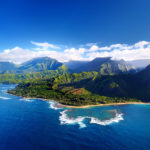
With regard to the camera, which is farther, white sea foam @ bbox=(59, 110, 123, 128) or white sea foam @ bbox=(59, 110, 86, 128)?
white sea foam @ bbox=(59, 110, 123, 128)

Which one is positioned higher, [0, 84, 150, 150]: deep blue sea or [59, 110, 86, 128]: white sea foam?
[59, 110, 86, 128]: white sea foam

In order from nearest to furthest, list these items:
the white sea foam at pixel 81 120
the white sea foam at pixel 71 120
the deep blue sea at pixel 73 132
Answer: the deep blue sea at pixel 73 132, the white sea foam at pixel 71 120, the white sea foam at pixel 81 120

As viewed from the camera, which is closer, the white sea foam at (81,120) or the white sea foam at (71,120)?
the white sea foam at (71,120)

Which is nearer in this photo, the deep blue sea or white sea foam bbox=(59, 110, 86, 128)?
the deep blue sea

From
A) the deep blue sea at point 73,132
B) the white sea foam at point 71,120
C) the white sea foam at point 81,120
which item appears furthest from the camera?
the white sea foam at point 81,120

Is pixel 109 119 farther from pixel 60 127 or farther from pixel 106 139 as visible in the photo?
pixel 60 127

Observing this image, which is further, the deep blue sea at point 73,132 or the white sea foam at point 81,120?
the white sea foam at point 81,120

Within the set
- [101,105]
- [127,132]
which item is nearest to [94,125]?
[127,132]

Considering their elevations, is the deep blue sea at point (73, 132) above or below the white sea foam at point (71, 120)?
below

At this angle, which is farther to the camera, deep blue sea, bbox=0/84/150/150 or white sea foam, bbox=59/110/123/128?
white sea foam, bbox=59/110/123/128

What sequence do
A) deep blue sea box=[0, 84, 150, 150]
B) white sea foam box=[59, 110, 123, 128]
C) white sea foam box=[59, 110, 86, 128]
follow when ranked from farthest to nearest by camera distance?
white sea foam box=[59, 110, 123, 128], white sea foam box=[59, 110, 86, 128], deep blue sea box=[0, 84, 150, 150]

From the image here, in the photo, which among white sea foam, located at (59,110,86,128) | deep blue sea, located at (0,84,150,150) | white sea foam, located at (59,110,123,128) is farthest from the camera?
white sea foam, located at (59,110,123,128)
